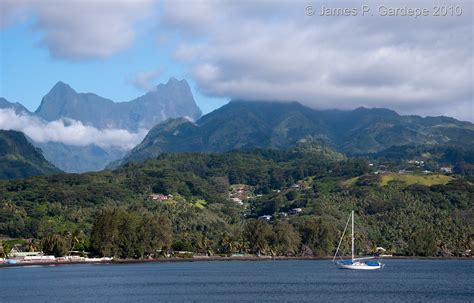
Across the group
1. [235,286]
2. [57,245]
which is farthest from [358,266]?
[57,245]

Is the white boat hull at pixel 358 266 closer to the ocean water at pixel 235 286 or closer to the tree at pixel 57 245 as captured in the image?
the ocean water at pixel 235 286

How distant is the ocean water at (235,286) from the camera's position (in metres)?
96.6

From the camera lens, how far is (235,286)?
116 m

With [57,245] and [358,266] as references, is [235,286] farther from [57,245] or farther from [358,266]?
[57,245]

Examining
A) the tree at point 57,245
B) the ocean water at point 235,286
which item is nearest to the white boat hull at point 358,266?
the ocean water at point 235,286

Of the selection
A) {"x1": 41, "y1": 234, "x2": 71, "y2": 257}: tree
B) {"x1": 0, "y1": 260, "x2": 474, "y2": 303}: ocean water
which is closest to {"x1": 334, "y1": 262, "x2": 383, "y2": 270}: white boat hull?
{"x1": 0, "y1": 260, "x2": 474, "y2": 303}: ocean water

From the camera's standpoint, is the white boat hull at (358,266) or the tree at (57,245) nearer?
the white boat hull at (358,266)

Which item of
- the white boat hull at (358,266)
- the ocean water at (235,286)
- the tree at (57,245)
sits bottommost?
the ocean water at (235,286)

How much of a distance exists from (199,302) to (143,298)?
367 inches

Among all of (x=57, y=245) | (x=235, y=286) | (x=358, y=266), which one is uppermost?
(x=57, y=245)

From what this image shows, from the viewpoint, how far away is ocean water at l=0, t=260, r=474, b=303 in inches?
3804

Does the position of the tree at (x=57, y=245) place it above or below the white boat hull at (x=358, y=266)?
above

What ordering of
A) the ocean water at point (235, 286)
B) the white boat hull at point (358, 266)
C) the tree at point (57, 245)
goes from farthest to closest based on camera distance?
the tree at point (57, 245), the white boat hull at point (358, 266), the ocean water at point (235, 286)

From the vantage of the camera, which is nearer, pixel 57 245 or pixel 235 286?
pixel 235 286
